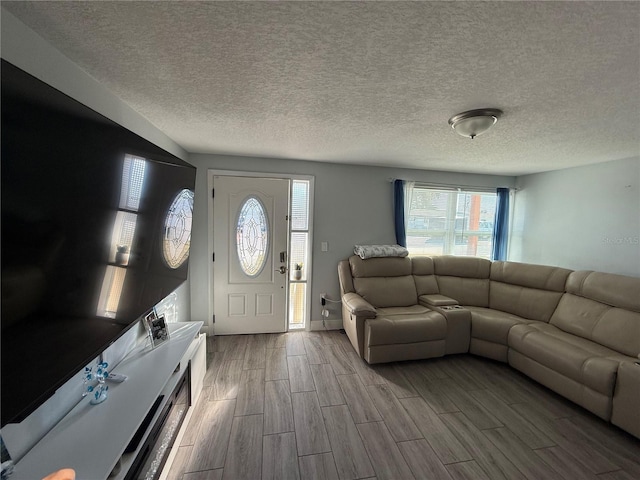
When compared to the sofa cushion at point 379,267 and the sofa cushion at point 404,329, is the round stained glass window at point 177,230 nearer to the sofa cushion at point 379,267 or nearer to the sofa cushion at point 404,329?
the sofa cushion at point 404,329

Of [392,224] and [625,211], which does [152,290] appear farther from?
[625,211]

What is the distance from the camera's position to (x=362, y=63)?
3.83 feet

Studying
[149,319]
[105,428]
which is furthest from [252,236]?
[105,428]

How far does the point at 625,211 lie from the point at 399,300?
2572mm

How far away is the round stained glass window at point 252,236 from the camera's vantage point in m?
3.14

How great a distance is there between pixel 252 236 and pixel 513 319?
319cm

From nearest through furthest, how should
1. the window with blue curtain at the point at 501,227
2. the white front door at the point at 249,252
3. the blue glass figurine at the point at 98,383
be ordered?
the blue glass figurine at the point at 98,383
the white front door at the point at 249,252
the window with blue curtain at the point at 501,227

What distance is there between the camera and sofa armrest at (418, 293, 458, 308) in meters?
3.00

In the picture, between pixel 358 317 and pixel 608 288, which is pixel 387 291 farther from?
pixel 608 288

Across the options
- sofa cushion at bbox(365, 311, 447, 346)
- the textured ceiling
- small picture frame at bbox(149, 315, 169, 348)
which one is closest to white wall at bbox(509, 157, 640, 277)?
the textured ceiling

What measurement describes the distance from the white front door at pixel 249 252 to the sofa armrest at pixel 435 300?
1.79 metres

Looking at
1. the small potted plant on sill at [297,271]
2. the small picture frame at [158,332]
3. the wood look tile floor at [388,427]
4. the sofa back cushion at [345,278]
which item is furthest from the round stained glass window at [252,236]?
the small picture frame at [158,332]

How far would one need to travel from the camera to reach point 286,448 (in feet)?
5.41

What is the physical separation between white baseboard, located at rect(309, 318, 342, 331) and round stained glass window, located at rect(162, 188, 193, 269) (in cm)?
197
